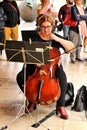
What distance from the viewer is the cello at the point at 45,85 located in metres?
2.78

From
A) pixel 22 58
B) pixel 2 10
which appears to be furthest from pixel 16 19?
pixel 22 58

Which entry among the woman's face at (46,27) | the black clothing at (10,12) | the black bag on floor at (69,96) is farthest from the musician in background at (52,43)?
the black clothing at (10,12)

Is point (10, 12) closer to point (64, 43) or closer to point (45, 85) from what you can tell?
point (64, 43)

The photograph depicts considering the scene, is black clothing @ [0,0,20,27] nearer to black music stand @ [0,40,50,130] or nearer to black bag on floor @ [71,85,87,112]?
black bag on floor @ [71,85,87,112]

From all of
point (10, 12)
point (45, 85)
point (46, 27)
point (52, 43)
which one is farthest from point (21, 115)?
point (10, 12)

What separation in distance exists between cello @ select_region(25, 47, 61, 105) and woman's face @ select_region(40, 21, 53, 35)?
0.18 metres

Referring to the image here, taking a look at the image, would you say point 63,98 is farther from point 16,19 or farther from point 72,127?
point 16,19

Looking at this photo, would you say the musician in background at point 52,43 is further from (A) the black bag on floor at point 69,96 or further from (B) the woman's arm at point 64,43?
(A) the black bag on floor at point 69,96

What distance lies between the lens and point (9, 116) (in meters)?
3.05

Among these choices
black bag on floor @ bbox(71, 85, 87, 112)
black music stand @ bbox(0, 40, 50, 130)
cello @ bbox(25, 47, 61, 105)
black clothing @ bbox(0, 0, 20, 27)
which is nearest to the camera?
black music stand @ bbox(0, 40, 50, 130)

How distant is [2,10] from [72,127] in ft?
8.77

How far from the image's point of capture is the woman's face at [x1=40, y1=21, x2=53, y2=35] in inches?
114

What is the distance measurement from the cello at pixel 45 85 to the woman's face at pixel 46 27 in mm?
179

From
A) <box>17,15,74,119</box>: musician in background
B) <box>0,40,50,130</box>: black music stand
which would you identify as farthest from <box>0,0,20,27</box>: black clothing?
<box>0,40,50,130</box>: black music stand
